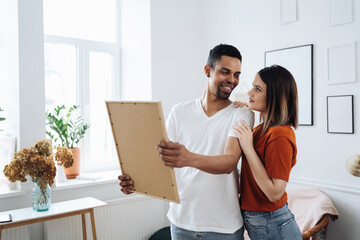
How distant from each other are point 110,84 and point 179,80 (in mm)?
738

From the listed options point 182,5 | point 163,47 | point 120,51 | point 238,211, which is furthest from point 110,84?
point 238,211

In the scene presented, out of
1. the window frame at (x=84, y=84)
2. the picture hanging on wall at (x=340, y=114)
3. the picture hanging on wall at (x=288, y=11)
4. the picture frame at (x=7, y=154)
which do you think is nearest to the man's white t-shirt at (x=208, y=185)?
the picture hanging on wall at (x=340, y=114)

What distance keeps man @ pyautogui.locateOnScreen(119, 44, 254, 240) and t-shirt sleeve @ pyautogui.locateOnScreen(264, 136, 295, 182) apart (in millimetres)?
135

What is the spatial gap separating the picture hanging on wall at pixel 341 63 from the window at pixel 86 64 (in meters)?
2.12

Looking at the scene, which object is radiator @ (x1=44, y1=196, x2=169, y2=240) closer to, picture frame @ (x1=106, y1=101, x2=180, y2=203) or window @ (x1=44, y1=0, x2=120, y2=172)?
window @ (x1=44, y1=0, x2=120, y2=172)

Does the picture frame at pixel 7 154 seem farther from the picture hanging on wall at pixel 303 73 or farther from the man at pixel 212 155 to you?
the picture hanging on wall at pixel 303 73

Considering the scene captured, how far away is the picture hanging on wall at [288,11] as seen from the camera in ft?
9.86

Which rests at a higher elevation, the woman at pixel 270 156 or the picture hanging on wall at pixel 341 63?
the picture hanging on wall at pixel 341 63

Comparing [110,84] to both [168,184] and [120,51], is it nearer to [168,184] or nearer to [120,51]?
[120,51]

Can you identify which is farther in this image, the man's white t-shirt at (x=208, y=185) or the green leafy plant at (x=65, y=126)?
the green leafy plant at (x=65, y=126)

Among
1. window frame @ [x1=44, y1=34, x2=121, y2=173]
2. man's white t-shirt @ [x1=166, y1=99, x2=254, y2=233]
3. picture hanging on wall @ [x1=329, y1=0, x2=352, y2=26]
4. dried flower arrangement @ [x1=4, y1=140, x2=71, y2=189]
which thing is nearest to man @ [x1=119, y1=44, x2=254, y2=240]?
man's white t-shirt @ [x1=166, y1=99, x2=254, y2=233]

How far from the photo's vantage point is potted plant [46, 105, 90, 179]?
3.14m

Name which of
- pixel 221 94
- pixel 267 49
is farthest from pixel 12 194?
pixel 267 49

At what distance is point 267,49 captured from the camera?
325 centimetres
